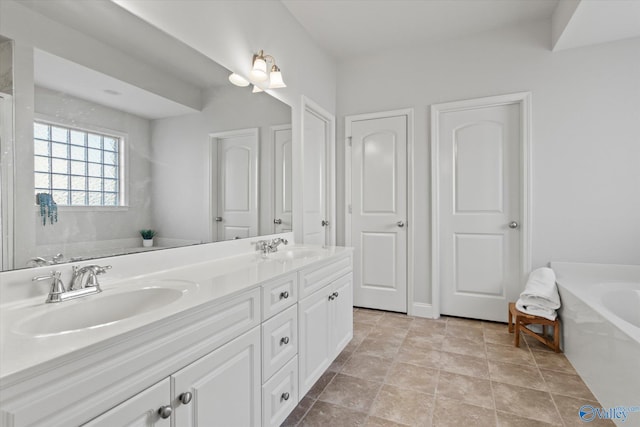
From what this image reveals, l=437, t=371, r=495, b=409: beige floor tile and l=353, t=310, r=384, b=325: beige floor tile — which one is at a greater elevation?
l=353, t=310, r=384, b=325: beige floor tile

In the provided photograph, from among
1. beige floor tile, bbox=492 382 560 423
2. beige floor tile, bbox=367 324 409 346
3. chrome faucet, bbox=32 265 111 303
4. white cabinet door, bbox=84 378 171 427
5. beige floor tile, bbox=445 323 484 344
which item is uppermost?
chrome faucet, bbox=32 265 111 303

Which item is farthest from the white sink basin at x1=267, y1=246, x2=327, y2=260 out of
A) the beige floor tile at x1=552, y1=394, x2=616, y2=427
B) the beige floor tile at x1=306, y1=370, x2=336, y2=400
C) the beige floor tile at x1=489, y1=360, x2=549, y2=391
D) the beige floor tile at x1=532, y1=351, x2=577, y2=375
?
the beige floor tile at x1=532, y1=351, x2=577, y2=375

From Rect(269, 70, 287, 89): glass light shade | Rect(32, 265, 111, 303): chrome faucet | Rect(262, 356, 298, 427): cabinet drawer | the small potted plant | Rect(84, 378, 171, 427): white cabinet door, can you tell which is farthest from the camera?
Rect(269, 70, 287, 89): glass light shade

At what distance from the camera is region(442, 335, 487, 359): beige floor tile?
234cm

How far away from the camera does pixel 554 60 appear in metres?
2.69

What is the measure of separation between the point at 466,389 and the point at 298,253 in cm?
130

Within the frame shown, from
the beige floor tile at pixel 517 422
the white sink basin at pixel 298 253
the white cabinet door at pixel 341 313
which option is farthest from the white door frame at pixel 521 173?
the beige floor tile at pixel 517 422

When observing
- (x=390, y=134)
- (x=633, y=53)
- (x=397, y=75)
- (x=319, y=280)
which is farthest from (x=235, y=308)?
(x=633, y=53)

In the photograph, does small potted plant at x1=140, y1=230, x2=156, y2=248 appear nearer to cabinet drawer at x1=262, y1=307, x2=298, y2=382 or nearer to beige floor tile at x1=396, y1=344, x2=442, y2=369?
cabinet drawer at x1=262, y1=307, x2=298, y2=382

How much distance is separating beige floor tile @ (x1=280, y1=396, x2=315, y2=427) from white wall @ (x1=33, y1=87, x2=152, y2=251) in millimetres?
1152

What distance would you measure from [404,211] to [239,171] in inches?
71.8

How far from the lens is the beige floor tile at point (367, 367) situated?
6.70ft

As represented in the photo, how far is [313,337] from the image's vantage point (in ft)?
5.77

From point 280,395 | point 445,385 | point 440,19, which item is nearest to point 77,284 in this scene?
point 280,395
